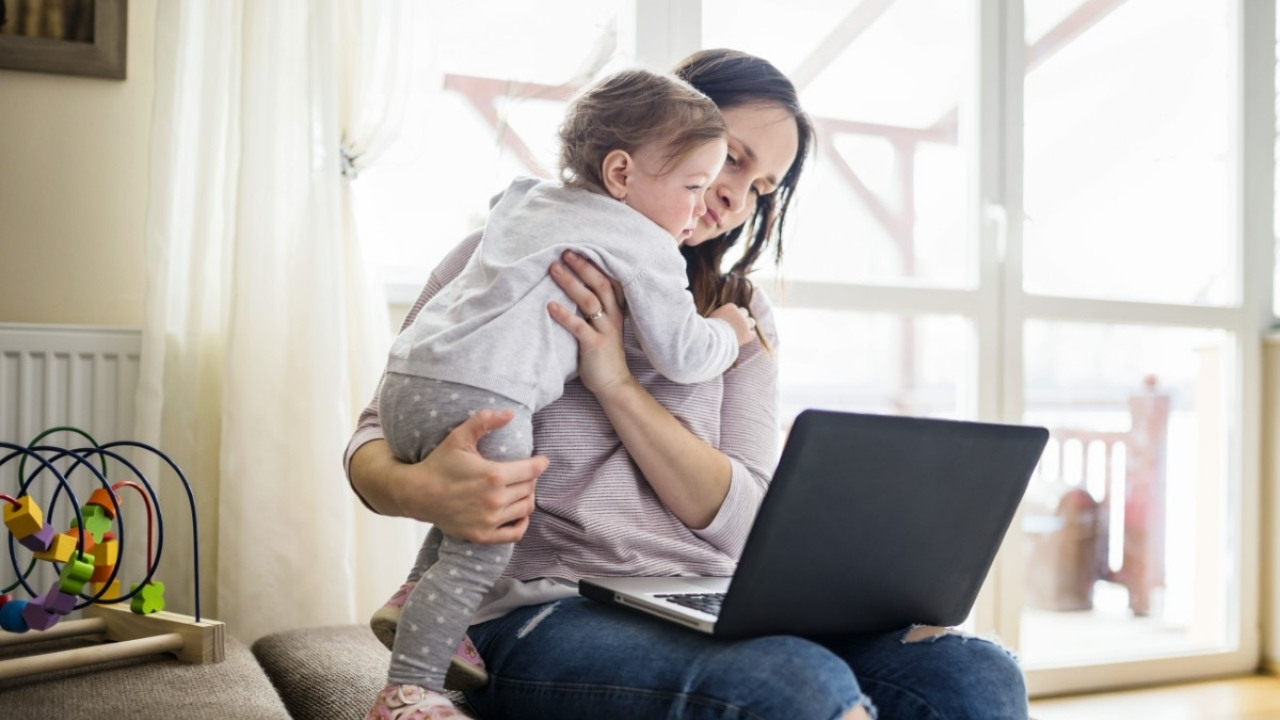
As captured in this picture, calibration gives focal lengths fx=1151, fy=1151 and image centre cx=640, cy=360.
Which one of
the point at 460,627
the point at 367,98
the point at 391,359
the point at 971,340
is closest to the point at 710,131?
the point at 391,359

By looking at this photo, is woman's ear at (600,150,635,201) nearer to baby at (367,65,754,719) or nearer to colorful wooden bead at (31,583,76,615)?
baby at (367,65,754,719)

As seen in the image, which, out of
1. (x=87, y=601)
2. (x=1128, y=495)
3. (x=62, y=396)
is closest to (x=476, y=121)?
(x=62, y=396)

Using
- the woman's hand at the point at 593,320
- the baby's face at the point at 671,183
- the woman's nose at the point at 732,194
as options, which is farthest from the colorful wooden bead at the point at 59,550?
the woman's nose at the point at 732,194

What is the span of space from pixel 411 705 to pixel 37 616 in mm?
609

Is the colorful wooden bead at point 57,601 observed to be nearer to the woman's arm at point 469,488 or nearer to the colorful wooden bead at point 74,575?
the colorful wooden bead at point 74,575

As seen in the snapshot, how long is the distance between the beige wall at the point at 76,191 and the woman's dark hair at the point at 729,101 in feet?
3.57

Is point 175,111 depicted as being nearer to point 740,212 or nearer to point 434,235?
point 434,235

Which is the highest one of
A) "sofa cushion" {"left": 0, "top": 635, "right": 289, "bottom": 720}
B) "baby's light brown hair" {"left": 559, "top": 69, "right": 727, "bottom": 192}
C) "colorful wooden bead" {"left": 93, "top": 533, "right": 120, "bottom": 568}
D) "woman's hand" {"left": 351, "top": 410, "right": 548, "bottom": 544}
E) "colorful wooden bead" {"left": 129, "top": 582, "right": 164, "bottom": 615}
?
"baby's light brown hair" {"left": 559, "top": 69, "right": 727, "bottom": 192}

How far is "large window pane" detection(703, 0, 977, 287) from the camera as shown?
2734 millimetres

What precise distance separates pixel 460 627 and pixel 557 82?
1.59 m

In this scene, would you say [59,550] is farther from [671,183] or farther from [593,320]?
[671,183]

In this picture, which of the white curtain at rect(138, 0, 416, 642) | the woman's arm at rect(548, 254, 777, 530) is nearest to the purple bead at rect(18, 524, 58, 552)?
the white curtain at rect(138, 0, 416, 642)

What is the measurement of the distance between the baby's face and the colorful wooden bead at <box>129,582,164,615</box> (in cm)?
80

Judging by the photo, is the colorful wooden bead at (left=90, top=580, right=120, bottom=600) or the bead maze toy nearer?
the bead maze toy
